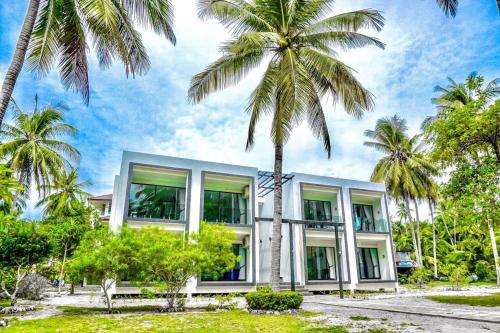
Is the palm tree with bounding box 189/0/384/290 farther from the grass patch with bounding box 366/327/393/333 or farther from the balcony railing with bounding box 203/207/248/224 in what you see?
the balcony railing with bounding box 203/207/248/224

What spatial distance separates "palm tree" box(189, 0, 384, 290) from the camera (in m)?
11.2

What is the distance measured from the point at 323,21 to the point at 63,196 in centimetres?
2629

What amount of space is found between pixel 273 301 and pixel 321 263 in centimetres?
1242

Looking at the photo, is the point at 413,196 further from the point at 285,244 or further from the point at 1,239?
the point at 1,239

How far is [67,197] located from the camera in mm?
28109

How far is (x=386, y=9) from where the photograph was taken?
11242mm

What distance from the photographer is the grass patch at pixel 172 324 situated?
24.3 feet

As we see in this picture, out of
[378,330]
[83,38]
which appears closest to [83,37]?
[83,38]

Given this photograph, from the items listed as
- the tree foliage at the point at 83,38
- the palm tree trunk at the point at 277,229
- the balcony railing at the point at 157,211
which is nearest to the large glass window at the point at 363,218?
the balcony railing at the point at 157,211

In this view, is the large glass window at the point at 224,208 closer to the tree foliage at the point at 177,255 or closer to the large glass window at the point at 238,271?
the large glass window at the point at 238,271

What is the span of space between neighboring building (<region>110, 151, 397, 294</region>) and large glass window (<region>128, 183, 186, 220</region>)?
0.06 m

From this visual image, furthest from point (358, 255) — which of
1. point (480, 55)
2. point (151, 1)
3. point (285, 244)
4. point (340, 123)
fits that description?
point (151, 1)

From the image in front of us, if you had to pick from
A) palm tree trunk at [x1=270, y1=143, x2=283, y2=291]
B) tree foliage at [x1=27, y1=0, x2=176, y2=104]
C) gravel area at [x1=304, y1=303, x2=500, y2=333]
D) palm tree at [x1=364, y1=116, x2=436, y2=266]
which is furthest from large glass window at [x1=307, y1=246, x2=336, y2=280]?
tree foliage at [x1=27, y1=0, x2=176, y2=104]

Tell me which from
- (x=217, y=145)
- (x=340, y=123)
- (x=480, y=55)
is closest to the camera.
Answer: (x=480, y=55)
